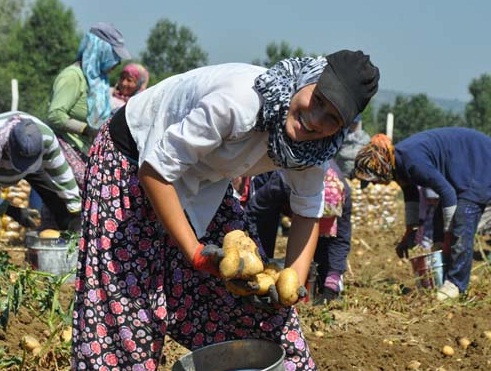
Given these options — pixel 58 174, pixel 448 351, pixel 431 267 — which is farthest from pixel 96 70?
pixel 448 351

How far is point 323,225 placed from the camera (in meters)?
4.93

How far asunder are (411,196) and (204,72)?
3.32 metres

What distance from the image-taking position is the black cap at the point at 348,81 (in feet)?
6.84

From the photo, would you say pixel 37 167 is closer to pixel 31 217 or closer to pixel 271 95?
pixel 31 217

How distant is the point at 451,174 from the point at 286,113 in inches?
123

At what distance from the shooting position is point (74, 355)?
99.0 inches

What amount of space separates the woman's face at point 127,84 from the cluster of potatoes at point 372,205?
394 cm

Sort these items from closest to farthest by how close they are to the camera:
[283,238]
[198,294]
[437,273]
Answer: [198,294], [437,273], [283,238]

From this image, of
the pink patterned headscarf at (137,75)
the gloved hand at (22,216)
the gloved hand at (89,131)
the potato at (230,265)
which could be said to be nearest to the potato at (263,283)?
the potato at (230,265)

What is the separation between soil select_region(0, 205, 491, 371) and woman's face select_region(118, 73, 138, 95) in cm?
148

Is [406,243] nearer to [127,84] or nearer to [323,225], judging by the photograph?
[323,225]

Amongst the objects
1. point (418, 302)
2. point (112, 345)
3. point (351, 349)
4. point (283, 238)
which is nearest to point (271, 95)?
point (112, 345)

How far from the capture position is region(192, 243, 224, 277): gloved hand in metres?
2.16

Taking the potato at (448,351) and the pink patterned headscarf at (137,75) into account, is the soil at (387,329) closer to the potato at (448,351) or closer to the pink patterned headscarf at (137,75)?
the potato at (448,351)
